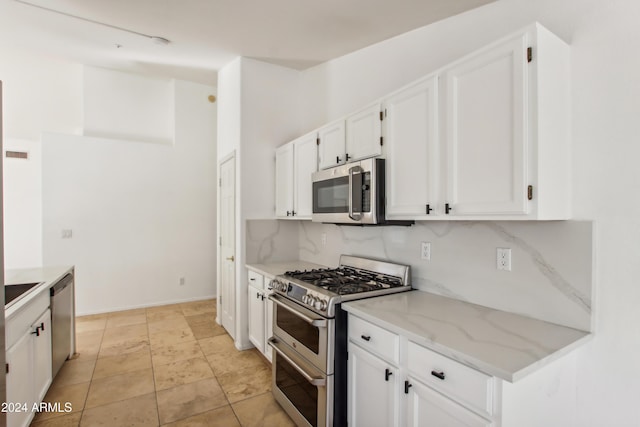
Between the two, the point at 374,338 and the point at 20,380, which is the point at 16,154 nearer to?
the point at 20,380

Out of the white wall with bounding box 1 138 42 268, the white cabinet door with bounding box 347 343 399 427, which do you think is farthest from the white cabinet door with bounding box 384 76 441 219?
the white wall with bounding box 1 138 42 268

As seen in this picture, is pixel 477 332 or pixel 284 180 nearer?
pixel 477 332

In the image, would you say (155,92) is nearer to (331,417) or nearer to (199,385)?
→ (199,385)

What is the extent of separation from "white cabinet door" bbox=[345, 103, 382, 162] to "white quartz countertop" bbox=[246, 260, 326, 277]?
4.01 feet

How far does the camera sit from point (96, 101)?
4.73 m

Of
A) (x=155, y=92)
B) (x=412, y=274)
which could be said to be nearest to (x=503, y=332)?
(x=412, y=274)

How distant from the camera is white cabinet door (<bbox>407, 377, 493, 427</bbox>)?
1241 millimetres

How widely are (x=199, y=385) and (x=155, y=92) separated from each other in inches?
174

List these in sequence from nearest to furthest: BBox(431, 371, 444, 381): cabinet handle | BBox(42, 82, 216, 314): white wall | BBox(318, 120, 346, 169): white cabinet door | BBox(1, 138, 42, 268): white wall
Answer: BBox(431, 371, 444, 381): cabinet handle
BBox(318, 120, 346, 169): white cabinet door
BBox(42, 82, 216, 314): white wall
BBox(1, 138, 42, 268): white wall

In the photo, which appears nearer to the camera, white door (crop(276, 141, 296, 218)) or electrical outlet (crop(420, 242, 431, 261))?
electrical outlet (crop(420, 242, 431, 261))

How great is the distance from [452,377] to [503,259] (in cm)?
76

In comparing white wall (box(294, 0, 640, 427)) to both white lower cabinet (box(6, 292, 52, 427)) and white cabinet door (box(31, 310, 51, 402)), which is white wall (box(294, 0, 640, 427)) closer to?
white lower cabinet (box(6, 292, 52, 427))

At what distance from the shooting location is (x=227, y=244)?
3.86 meters

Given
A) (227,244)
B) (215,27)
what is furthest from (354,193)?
(227,244)
